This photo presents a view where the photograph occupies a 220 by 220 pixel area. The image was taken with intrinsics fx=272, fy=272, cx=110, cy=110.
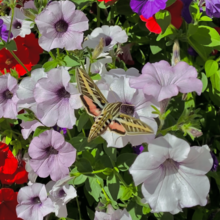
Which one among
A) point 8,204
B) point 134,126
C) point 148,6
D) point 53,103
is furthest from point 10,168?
point 148,6

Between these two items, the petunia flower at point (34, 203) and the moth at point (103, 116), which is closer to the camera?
the moth at point (103, 116)

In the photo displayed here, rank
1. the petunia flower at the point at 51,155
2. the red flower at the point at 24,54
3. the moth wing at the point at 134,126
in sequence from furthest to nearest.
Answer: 1. the red flower at the point at 24,54
2. the petunia flower at the point at 51,155
3. the moth wing at the point at 134,126

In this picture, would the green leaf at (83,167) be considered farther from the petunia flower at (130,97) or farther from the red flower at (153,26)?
the red flower at (153,26)

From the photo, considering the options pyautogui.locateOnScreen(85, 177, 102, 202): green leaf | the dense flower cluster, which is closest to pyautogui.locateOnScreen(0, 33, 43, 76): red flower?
the dense flower cluster

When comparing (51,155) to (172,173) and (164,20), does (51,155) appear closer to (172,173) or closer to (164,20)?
(172,173)

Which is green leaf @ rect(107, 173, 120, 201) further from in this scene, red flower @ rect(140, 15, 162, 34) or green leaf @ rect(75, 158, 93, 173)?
red flower @ rect(140, 15, 162, 34)

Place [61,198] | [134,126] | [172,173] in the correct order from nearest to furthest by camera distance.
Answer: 1. [134,126]
2. [172,173]
3. [61,198]

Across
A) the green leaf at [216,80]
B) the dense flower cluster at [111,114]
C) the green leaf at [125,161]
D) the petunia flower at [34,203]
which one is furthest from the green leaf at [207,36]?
the petunia flower at [34,203]

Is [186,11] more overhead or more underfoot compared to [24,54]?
more overhead
